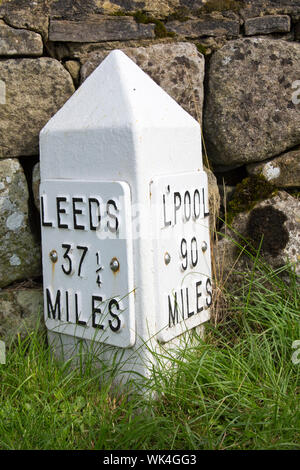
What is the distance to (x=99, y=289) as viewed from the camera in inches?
78.7

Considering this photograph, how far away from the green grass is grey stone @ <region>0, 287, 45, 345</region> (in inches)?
5.0

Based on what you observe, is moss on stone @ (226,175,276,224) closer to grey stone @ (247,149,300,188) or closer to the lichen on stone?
grey stone @ (247,149,300,188)

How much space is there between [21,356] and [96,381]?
0.31 m

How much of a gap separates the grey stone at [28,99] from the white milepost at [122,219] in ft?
0.85

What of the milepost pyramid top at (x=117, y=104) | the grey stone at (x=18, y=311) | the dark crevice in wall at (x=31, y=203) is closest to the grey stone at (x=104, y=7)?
the milepost pyramid top at (x=117, y=104)

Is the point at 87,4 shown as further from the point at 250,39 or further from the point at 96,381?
the point at 96,381

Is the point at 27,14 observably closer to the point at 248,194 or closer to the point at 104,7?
the point at 104,7

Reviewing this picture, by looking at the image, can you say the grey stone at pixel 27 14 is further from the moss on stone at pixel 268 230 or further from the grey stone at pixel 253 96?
the moss on stone at pixel 268 230

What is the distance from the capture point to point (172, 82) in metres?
2.41

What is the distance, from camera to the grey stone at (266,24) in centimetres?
250

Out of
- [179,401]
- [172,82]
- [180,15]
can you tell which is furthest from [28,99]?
[179,401]

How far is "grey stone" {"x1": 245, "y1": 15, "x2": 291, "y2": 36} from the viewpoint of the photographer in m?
2.50

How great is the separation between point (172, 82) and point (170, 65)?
2.8 inches

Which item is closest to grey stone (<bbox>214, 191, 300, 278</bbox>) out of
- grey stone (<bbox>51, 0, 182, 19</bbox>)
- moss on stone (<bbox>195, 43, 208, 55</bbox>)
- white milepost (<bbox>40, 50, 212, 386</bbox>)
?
white milepost (<bbox>40, 50, 212, 386</bbox>)
